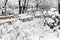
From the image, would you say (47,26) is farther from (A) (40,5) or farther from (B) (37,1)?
(A) (40,5)

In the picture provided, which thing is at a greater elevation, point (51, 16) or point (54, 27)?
point (51, 16)

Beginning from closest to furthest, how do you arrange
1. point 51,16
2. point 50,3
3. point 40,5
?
point 51,16 → point 40,5 → point 50,3

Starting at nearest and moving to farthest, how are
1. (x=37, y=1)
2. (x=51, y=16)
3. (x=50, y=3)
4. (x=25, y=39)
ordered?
(x=25, y=39), (x=51, y=16), (x=37, y=1), (x=50, y=3)

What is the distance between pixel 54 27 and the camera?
716 centimetres

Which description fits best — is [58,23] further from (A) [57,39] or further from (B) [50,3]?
(B) [50,3]

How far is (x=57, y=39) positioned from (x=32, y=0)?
2649 cm

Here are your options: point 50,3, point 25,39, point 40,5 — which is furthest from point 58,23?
point 50,3

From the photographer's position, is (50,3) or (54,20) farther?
(50,3)

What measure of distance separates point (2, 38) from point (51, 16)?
3.60 m

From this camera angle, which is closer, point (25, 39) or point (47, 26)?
point (25, 39)

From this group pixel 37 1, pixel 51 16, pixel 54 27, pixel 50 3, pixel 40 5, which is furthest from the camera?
pixel 50 3

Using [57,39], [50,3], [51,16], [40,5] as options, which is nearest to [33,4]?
[40,5]

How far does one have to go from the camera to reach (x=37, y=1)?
87.2 ft

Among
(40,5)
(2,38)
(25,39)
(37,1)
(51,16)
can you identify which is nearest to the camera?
(25,39)
